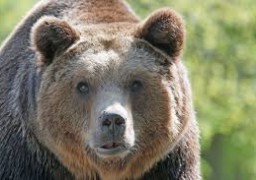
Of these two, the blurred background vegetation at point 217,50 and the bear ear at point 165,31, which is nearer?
the bear ear at point 165,31

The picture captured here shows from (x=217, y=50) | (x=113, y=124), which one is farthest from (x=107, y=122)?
(x=217, y=50)

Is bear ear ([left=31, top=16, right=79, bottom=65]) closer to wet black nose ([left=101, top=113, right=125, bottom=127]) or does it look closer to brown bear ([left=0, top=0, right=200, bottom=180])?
brown bear ([left=0, top=0, right=200, bottom=180])

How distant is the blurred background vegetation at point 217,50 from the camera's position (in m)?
19.4

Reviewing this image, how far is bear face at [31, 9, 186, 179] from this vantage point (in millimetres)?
8555

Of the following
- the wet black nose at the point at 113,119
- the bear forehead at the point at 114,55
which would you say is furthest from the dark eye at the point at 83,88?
the wet black nose at the point at 113,119

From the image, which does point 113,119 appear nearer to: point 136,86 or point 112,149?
point 112,149

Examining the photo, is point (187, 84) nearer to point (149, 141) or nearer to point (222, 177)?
point (149, 141)

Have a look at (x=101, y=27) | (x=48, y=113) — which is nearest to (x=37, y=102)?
(x=48, y=113)

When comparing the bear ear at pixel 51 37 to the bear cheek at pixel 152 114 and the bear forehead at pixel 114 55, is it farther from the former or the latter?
the bear cheek at pixel 152 114

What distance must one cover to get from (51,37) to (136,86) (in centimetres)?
79

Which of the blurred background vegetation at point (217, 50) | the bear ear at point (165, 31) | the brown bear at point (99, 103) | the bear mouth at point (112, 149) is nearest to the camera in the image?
the bear mouth at point (112, 149)

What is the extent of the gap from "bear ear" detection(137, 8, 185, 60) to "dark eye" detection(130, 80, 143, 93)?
39 cm

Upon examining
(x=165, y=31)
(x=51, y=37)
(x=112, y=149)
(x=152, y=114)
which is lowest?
(x=152, y=114)

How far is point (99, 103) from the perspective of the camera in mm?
8414
